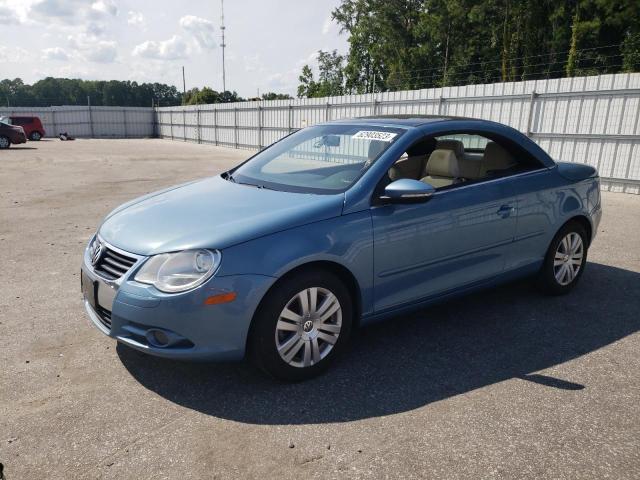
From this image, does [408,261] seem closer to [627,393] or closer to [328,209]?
[328,209]

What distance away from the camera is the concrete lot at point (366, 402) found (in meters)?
2.51

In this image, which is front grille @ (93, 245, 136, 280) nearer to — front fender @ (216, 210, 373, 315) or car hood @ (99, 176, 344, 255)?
car hood @ (99, 176, 344, 255)

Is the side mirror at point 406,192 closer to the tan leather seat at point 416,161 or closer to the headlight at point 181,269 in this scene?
the tan leather seat at point 416,161

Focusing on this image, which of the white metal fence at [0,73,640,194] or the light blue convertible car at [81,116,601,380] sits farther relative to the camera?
the white metal fence at [0,73,640,194]

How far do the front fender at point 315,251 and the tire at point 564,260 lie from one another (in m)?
2.08

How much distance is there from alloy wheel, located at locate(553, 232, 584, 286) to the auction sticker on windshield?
1992 mm

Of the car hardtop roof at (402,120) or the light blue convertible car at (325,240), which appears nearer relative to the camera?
the light blue convertible car at (325,240)

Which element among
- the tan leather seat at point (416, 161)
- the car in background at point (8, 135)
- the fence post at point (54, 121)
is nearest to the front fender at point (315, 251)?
the tan leather seat at point (416, 161)

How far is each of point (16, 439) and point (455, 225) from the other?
296cm

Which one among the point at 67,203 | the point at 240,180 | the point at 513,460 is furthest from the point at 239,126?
the point at 513,460

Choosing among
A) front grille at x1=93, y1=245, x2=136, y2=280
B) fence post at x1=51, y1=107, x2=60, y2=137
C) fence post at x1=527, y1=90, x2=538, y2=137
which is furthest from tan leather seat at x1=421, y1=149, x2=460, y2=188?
fence post at x1=51, y1=107, x2=60, y2=137

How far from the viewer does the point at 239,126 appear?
2923cm

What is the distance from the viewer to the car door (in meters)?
3.44

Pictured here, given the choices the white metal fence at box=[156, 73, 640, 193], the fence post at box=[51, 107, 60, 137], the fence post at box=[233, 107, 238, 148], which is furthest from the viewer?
the fence post at box=[51, 107, 60, 137]
